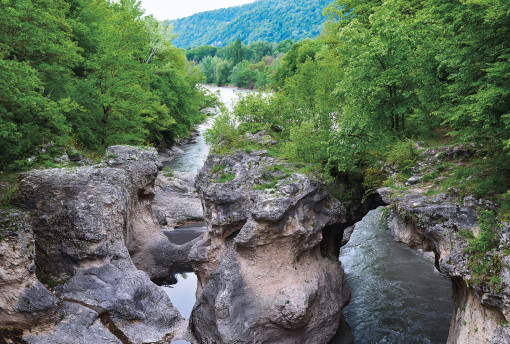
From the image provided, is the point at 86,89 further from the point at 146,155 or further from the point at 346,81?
the point at 346,81

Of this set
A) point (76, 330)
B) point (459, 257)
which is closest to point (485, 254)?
point (459, 257)

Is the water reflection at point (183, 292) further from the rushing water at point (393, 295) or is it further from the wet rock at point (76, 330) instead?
the rushing water at point (393, 295)

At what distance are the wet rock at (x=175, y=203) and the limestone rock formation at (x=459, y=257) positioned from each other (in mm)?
18361

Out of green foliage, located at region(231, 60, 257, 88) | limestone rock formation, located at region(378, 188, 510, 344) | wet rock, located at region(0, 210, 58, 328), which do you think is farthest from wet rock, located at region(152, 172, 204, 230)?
green foliage, located at region(231, 60, 257, 88)

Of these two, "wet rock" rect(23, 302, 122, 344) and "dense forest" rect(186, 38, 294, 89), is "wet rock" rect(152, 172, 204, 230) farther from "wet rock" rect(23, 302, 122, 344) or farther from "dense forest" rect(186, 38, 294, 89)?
"dense forest" rect(186, 38, 294, 89)

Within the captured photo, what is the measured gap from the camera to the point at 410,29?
14.3 m

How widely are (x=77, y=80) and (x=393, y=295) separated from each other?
24.2m

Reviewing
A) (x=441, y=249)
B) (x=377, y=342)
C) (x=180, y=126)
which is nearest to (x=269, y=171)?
(x=441, y=249)

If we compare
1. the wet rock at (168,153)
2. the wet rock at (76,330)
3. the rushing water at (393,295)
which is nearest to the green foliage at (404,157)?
the rushing water at (393,295)

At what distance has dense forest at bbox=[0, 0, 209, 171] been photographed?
15126 mm

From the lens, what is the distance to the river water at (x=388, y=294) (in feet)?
52.3

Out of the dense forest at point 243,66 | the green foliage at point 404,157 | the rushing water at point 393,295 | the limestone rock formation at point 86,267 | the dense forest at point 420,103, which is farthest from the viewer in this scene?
the dense forest at point 243,66

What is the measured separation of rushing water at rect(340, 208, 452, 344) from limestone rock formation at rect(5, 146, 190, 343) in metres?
8.93

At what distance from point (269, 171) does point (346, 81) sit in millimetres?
5146
